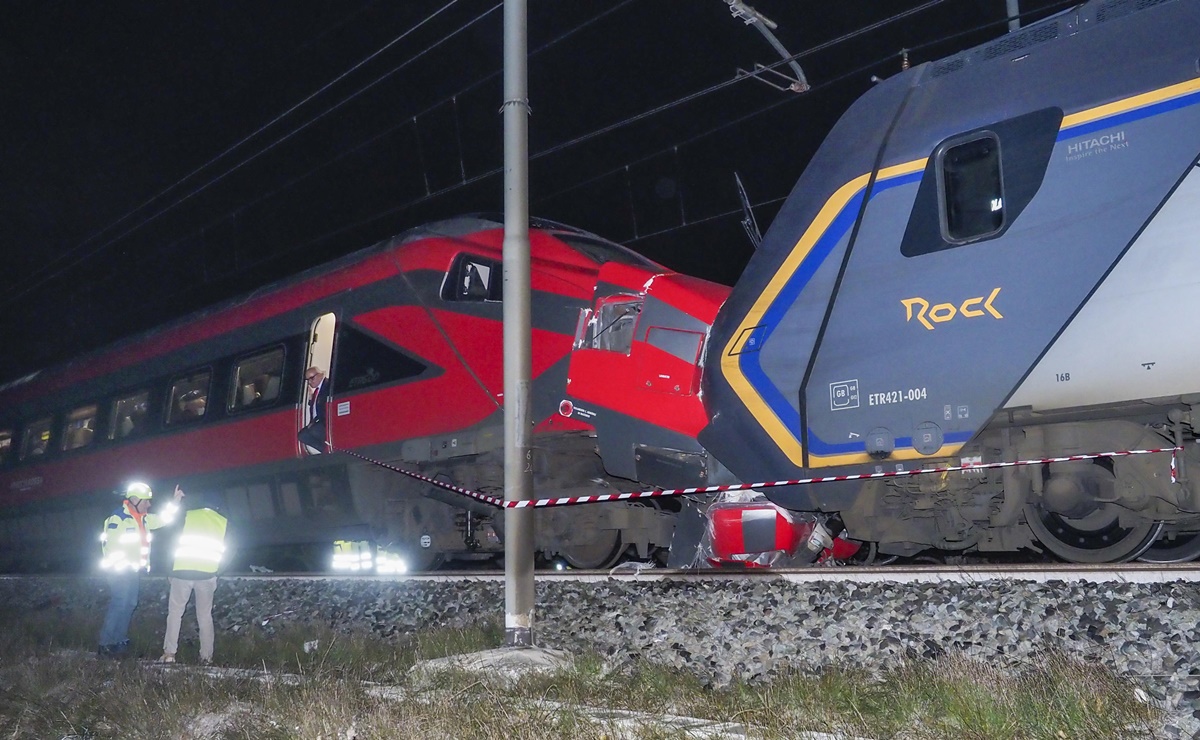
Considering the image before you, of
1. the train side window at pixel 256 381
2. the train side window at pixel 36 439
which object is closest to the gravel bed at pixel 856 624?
the train side window at pixel 256 381

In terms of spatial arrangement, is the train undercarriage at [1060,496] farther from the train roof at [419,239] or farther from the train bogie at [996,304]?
the train roof at [419,239]

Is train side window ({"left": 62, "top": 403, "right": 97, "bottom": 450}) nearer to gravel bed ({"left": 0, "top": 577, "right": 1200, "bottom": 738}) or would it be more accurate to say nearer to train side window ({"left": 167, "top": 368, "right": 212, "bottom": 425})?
train side window ({"left": 167, "top": 368, "right": 212, "bottom": 425})

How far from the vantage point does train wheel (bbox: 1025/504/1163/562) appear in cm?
691

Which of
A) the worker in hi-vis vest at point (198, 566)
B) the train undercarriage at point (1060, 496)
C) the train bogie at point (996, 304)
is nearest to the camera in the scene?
the train bogie at point (996, 304)

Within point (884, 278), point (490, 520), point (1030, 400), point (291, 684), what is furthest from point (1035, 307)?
point (490, 520)

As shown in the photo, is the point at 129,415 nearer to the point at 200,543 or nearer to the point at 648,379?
the point at 200,543

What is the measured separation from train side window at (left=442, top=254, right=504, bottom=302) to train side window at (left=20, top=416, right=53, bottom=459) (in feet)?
37.0

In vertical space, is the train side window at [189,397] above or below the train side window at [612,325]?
above

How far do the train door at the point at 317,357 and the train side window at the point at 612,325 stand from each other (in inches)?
149

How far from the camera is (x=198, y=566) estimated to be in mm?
8484

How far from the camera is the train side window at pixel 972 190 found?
643 cm

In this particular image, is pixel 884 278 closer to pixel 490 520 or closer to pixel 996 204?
pixel 996 204

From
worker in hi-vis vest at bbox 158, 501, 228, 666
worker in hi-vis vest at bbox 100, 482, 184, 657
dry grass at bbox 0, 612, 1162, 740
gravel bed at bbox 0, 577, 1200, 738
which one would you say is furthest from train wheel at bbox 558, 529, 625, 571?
worker in hi-vis vest at bbox 100, 482, 184, 657

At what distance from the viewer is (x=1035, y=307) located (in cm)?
602
